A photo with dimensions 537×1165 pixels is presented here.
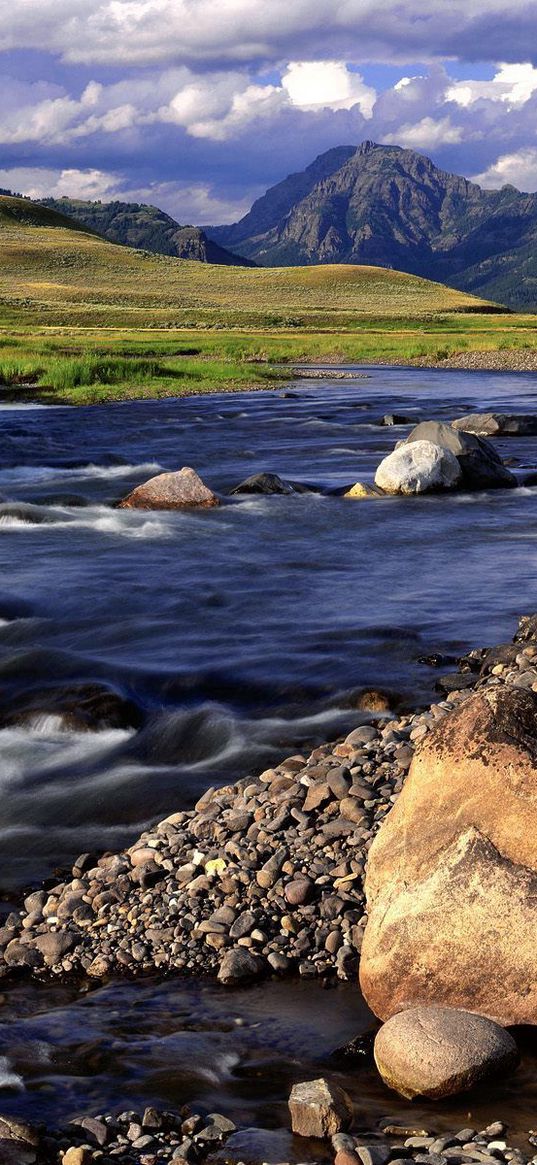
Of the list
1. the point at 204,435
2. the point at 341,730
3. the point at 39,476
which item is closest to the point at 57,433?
the point at 204,435

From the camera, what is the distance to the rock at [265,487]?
3158 cm

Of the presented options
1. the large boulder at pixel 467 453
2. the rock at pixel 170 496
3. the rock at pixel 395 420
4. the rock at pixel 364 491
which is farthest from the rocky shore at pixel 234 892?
the rock at pixel 395 420

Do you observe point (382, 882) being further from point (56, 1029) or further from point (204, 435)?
point (204, 435)

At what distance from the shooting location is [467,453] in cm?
3142

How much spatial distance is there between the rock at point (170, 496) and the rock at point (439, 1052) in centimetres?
2289

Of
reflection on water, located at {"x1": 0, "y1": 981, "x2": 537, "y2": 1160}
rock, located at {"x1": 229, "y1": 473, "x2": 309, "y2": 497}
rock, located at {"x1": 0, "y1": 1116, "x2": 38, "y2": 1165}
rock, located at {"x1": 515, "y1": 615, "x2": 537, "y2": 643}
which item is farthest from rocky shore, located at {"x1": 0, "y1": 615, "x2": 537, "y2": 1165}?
rock, located at {"x1": 229, "y1": 473, "x2": 309, "y2": 497}

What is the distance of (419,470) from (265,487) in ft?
13.9

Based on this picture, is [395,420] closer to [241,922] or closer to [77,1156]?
[241,922]

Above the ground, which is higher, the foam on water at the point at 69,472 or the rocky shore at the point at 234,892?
the foam on water at the point at 69,472

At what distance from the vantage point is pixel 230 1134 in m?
6.41

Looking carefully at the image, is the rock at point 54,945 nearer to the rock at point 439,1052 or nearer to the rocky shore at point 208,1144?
the rocky shore at point 208,1144

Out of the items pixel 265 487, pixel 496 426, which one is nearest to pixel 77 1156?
pixel 265 487

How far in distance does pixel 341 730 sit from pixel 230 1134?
23.4 ft

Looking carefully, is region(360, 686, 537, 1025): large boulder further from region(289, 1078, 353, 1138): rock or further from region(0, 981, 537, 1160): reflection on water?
region(289, 1078, 353, 1138): rock
